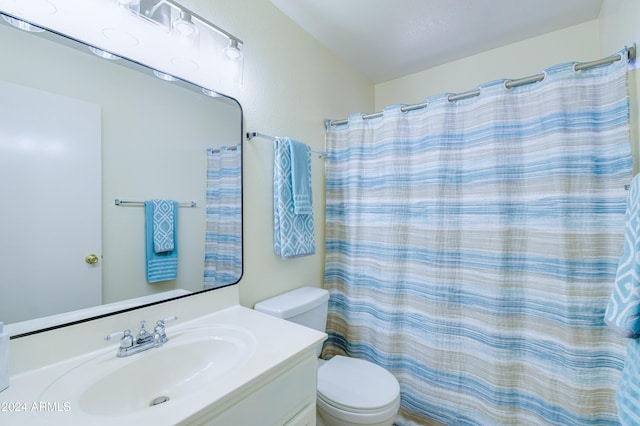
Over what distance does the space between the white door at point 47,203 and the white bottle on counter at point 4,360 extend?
0.13 metres

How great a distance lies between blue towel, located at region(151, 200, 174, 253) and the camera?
3.54 feet

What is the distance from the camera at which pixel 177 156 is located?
1.15 meters

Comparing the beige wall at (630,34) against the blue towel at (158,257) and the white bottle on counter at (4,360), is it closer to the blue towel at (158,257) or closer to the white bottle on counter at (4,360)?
the blue towel at (158,257)

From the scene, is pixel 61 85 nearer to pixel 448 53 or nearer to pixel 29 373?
pixel 29 373

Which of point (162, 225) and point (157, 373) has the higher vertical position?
point (162, 225)

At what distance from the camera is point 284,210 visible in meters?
1.52

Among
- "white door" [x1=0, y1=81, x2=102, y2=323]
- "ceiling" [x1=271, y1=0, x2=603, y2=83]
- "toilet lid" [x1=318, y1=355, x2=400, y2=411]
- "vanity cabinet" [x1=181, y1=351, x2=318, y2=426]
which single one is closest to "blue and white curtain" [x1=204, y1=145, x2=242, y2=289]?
"white door" [x1=0, y1=81, x2=102, y2=323]

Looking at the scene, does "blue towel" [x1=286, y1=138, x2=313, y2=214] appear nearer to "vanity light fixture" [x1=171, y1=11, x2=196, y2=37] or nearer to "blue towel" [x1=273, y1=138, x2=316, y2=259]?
"blue towel" [x1=273, y1=138, x2=316, y2=259]

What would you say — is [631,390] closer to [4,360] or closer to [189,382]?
[189,382]

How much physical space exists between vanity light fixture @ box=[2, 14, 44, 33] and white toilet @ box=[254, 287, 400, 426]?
1295 mm

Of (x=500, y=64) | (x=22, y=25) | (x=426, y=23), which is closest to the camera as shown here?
(x=22, y=25)

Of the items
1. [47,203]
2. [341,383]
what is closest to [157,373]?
[47,203]

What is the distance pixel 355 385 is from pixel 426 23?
2.10 m

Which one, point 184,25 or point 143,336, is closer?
point 143,336
